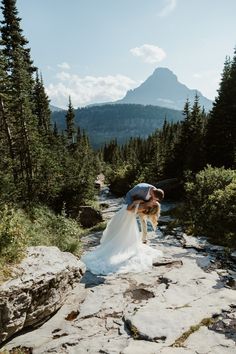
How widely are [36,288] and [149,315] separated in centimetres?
236

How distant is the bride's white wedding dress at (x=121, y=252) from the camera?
32.5 ft

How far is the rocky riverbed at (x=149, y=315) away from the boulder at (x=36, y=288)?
27 centimetres

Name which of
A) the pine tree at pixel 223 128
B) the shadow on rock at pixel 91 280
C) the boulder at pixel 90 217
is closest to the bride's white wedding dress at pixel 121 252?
the shadow on rock at pixel 91 280

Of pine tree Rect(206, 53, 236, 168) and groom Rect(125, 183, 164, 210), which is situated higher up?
pine tree Rect(206, 53, 236, 168)

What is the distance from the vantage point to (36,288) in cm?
672

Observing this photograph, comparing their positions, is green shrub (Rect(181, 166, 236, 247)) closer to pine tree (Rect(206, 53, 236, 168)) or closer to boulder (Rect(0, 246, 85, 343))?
boulder (Rect(0, 246, 85, 343))

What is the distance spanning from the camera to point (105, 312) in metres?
7.29

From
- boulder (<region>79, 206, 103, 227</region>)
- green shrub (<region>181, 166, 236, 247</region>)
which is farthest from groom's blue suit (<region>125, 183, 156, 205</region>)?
boulder (<region>79, 206, 103, 227</region>)

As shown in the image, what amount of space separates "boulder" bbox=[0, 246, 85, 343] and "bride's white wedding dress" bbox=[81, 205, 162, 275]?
5.86 ft

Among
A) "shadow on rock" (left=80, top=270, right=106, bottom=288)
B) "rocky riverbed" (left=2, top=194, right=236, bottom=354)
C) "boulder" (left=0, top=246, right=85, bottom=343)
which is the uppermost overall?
"boulder" (left=0, top=246, right=85, bottom=343)

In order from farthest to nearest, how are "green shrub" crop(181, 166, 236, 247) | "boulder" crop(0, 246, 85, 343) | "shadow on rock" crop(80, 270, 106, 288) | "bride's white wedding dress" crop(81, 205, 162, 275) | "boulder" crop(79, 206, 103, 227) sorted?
1. "boulder" crop(79, 206, 103, 227)
2. "green shrub" crop(181, 166, 236, 247)
3. "bride's white wedding dress" crop(81, 205, 162, 275)
4. "shadow on rock" crop(80, 270, 106, 288)
5. "boulder" crop(0, 246, 85, 343)

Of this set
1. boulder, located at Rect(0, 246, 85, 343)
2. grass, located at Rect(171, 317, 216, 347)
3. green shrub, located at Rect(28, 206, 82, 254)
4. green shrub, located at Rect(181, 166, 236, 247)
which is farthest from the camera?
green shrub, located at Rect(181, 166, 236, 247)

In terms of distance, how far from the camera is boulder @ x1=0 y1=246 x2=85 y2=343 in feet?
20.2

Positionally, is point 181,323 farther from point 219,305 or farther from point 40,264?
point 40,264
